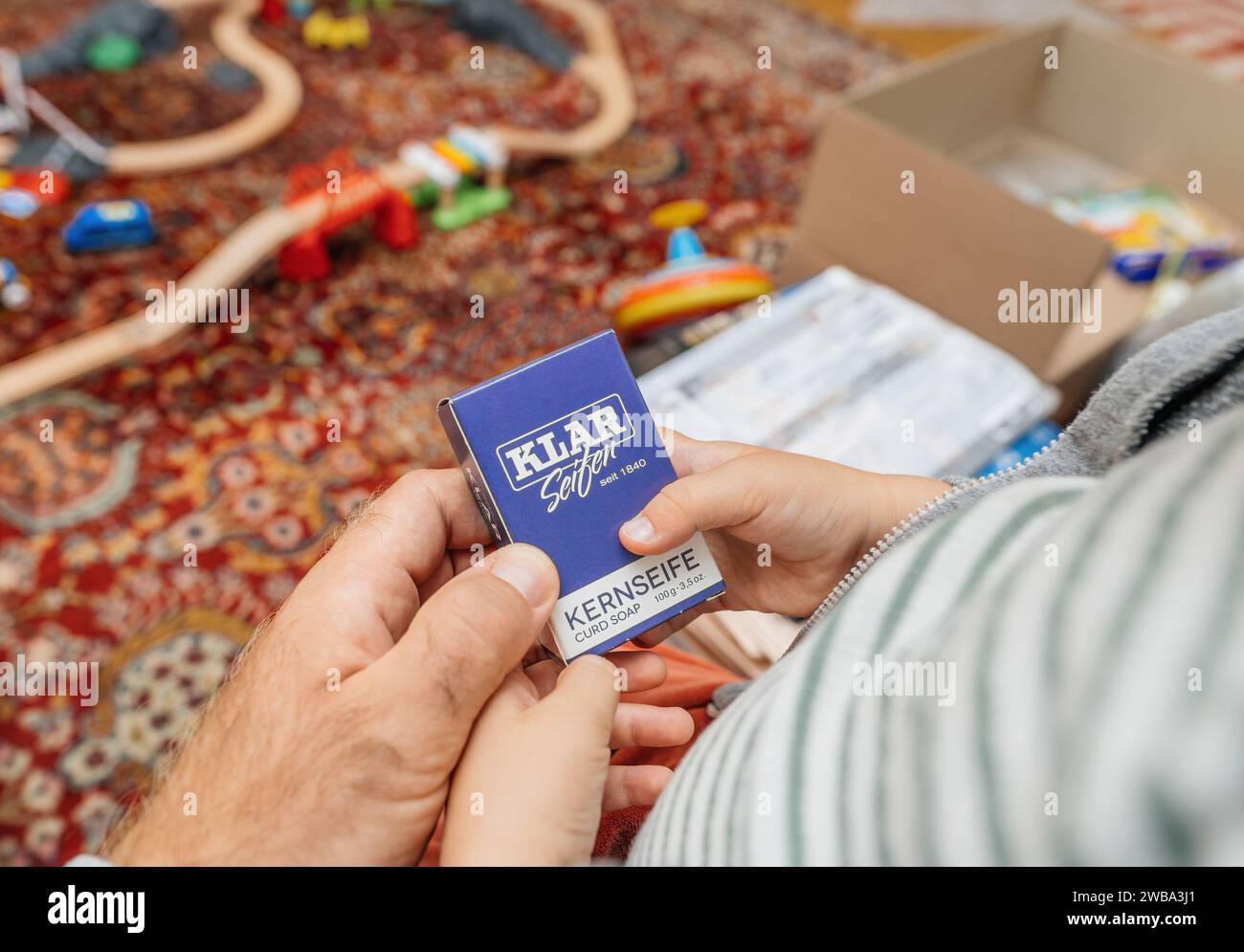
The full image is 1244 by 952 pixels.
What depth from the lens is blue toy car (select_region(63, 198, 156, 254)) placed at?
1.77m

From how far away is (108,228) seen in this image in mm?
1792

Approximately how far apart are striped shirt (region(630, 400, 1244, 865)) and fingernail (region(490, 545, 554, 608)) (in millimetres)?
227

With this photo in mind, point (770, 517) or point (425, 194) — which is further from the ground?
point (770, 517)

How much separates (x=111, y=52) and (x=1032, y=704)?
2.77 metres

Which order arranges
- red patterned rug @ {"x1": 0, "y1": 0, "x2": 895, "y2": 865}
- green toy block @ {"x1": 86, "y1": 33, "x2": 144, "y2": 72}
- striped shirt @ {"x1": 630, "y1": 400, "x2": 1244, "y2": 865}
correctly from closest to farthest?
striped shirt @ {"x1": 630, "y1": 400, "x2": 1244, "y2": 865} < red patterned rug @ {"x1": 0, "y1": 0, "x2": 895, "y2": 865} < green toy block @ {"x1": 86, "y1": 33, "x2": 144, "y2": 72}

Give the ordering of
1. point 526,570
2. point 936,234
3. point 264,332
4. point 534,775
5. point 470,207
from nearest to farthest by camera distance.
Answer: point 534,775
point 526,570
point 936,234
point 264,332
point 470,207

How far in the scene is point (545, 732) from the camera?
1.68 ft

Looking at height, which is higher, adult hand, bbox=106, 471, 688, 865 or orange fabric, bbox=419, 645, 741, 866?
adult hand, bbox=106, 471, 688, 865

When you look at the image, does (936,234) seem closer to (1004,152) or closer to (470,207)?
(1004,152)

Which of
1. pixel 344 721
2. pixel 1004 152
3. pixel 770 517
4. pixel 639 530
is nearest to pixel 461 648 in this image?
pixel 344 721

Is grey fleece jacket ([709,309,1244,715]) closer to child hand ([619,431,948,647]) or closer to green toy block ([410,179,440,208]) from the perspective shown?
child hand ([619,431,948,647])

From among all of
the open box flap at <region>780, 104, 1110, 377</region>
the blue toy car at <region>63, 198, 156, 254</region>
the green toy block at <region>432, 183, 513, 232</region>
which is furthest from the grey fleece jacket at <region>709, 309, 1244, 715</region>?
the blue toy car at <region>63, 198, 156, 254</region>

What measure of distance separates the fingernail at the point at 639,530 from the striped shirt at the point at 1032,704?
10.0 inches
